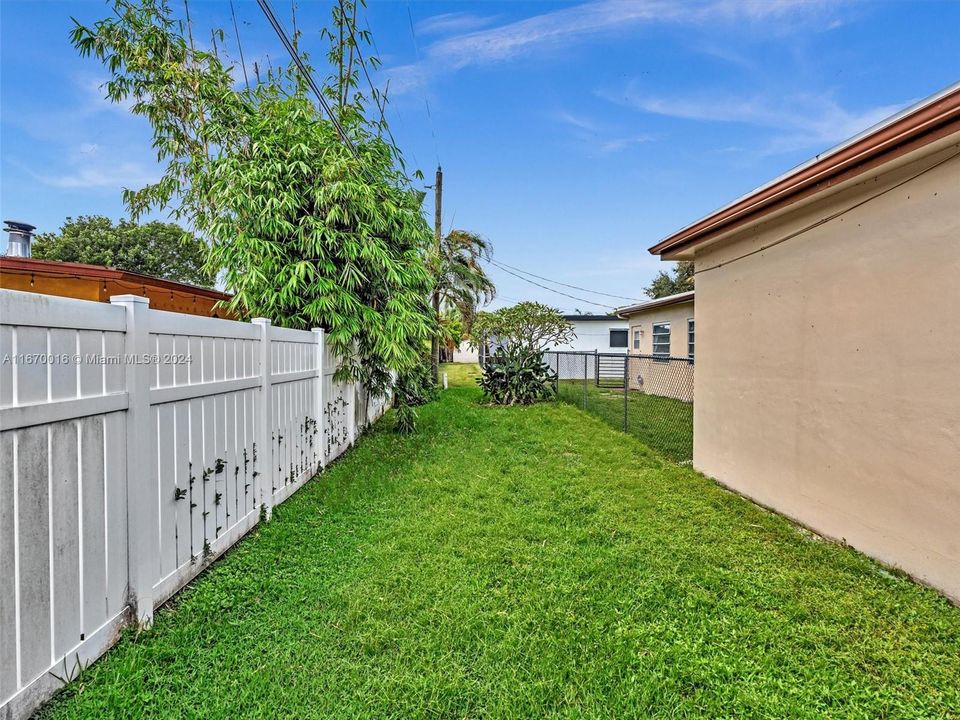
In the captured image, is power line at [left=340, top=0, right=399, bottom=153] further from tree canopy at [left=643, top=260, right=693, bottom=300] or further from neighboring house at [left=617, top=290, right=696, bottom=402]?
tree canopy at [left=643, top=260, right=693, bottom=300]

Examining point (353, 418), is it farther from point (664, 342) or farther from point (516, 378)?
point (664, 342)

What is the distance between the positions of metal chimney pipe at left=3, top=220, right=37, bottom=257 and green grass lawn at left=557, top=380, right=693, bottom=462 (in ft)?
34.5

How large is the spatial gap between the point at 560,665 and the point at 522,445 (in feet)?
14.8

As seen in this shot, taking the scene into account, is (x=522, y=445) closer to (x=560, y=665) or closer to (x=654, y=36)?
(x=560, y=665)

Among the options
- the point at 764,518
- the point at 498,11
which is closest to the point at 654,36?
the point at 498,11

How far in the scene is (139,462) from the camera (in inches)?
83.6

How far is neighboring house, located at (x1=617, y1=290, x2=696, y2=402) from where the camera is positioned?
11852mm

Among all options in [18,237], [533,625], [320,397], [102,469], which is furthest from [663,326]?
[18,237]

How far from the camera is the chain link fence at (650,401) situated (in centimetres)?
691

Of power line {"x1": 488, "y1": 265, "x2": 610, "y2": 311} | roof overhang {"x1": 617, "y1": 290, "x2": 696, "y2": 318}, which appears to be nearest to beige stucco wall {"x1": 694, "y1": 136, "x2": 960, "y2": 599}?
roof overhang {"x1": 617, "y1": 290, "x2": 696, "y2": 318}

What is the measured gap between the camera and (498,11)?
6496 millimetres

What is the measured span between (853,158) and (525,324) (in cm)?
960

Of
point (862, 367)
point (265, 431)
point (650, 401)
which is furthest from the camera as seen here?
point (650, 401)

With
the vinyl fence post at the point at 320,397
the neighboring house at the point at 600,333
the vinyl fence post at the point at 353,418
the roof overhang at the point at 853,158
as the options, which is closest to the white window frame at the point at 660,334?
the neighboring house at the point at 600,333
